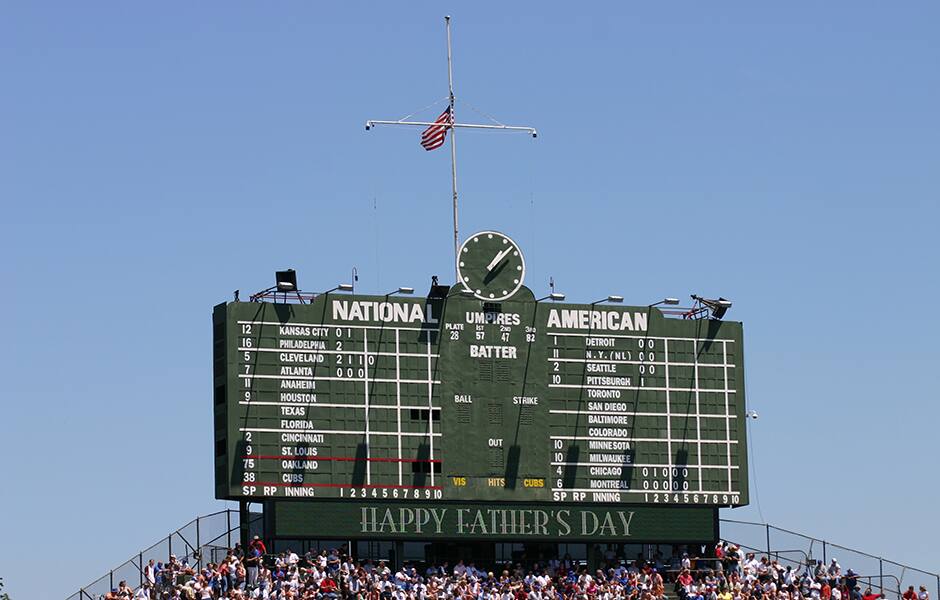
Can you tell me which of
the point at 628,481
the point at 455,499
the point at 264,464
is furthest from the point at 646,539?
the point at 264,464

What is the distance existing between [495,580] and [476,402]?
520 centimetres

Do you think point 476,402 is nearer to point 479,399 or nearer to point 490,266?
point 479,399

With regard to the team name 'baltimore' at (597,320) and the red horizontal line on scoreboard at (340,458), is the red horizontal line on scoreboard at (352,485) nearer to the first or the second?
the red horizontal line on scoreboard at (340,458)

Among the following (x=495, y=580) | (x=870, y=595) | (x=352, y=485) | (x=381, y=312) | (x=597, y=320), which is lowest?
(x=870, y=595)

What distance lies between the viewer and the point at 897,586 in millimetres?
63219

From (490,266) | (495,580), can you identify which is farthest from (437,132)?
(495,580)

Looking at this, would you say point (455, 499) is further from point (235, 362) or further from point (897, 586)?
point (897, 586)

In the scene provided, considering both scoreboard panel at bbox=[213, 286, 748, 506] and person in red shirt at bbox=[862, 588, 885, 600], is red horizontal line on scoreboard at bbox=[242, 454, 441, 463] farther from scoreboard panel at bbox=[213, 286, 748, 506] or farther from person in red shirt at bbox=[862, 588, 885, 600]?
person in red shirt at bbox=[862, 588, 885, 600]

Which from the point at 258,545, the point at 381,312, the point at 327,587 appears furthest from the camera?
the point at 381,312

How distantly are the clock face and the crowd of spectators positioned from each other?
764 centimetres

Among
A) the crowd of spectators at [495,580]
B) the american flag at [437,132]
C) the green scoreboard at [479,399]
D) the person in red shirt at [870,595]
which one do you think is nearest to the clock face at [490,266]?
the green scoreboard at [479,399]

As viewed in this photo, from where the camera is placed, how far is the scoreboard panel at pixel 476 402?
186ft

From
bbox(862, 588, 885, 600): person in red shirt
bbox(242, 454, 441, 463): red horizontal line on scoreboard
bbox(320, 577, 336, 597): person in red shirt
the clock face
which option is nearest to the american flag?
the clock face

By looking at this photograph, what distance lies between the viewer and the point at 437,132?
2387 inches
